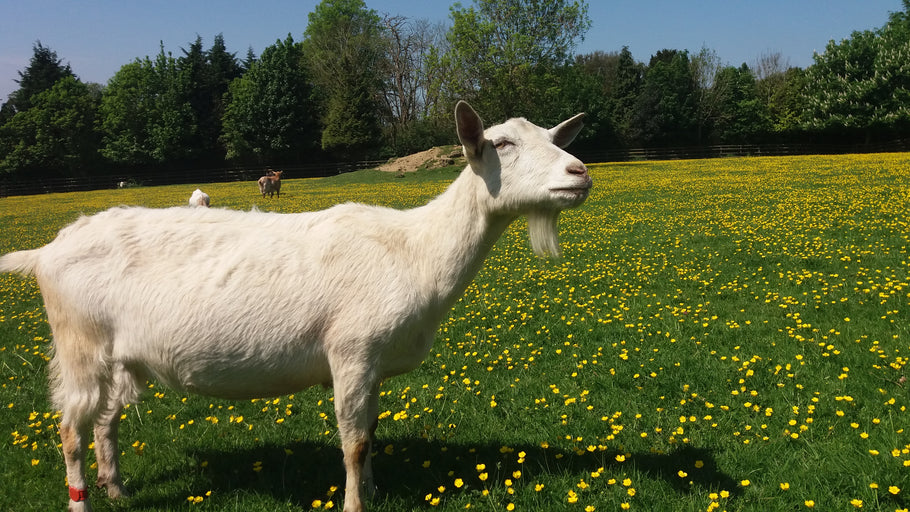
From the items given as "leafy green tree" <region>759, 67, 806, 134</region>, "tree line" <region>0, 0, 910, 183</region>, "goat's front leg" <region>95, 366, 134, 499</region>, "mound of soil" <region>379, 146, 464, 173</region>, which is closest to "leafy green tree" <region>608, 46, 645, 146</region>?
"tree line" <region>0, 0, 910, 183</region>

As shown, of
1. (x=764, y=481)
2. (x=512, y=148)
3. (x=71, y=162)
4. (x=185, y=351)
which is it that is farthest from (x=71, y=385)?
(x=71, y=162)

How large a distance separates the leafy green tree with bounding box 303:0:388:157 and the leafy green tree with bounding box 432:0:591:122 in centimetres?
1583

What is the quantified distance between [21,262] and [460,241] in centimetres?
308

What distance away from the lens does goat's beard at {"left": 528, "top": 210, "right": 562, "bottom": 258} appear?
3.54m

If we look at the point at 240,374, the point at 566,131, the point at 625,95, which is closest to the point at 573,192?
the point at 566,131

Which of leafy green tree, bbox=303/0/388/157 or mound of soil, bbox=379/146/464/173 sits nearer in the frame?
Answer: mound of soil, bbox=379/146/464/173

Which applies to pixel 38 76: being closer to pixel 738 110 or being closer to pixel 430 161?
pixel 430 161

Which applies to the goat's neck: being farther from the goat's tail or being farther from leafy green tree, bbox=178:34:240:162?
leafy green tree, bbox=178:34:240:162

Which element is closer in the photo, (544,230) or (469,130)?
(469,130)

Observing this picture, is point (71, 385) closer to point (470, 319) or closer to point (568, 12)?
point (470, 319)

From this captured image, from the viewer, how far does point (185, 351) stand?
11.1 feet

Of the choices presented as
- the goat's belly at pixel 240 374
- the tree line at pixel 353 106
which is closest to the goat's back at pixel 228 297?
the goat's belly at pixel 240 374

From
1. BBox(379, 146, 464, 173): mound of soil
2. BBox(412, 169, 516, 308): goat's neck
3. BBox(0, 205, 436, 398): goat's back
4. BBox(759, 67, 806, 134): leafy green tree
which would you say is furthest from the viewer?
BBox(759, 67, 806, 134): leafy green tree

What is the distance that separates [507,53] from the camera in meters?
42.1
